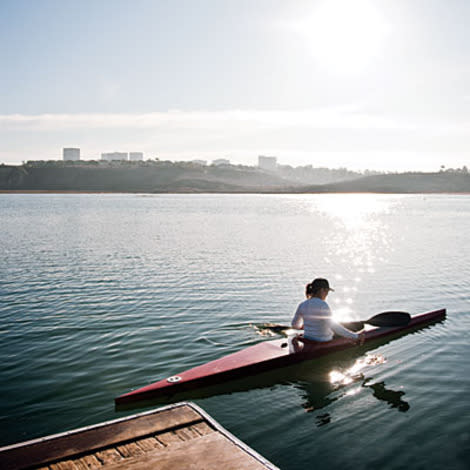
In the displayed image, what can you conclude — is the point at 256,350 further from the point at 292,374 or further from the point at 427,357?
the point at 427,357

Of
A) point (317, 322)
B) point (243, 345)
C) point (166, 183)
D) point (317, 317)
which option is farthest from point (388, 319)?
point (166, 183)

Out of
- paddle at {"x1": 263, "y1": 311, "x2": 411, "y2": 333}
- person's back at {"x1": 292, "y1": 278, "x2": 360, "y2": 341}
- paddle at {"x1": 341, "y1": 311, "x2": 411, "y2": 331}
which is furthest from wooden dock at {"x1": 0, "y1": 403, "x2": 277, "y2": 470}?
paddle at {"x1": 341, "y1": 311, "x2": 411, "y2": 331}

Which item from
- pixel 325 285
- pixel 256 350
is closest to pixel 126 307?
pixel 256 350

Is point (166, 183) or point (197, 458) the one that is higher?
point (166, 183)

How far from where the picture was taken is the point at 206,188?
17388 cm

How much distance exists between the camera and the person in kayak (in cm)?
917

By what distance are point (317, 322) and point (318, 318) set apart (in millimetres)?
142

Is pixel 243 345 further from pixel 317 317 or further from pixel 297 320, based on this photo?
pixel 317 317

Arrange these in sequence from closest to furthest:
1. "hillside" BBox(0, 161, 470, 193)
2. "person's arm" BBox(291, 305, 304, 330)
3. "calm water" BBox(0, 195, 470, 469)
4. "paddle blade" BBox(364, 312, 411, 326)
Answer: "calm water" BBox(0, 195, 470, 469)
"person's arm" BBox(291, 305, 304, 330)
"paddle blade" BBox(364, 312, 411, 326)
"hillside" BBox(0, 161, 470, 193)

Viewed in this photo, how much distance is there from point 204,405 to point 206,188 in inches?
6594

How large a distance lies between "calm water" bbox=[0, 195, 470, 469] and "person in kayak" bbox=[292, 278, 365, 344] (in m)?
0.66

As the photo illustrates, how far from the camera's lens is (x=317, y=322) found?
9586 millimetres

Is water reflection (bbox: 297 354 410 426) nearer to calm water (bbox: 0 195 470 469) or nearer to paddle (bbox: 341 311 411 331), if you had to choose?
calm water (bbox: 0 195 470 469)

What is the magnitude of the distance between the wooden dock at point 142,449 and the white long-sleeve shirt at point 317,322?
164 inches
